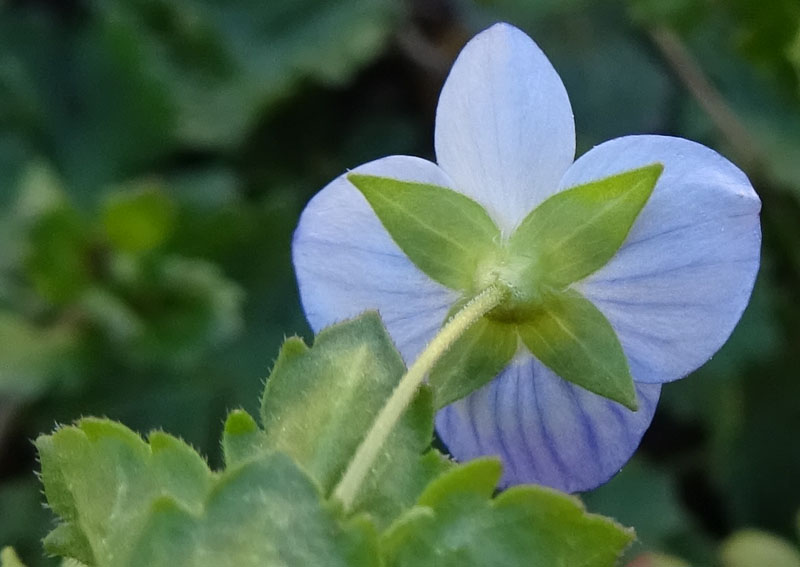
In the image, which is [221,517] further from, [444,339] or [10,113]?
[10,113]

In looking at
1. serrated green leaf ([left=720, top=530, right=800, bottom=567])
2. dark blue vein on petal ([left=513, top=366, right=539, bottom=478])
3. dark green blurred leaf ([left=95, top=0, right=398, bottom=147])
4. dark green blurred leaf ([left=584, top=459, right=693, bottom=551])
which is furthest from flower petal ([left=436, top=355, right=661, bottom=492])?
dark green blurred leaf ([left=95, top=0, right=398, bottom=147])

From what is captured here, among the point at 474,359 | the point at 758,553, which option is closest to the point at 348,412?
the point at 474,359

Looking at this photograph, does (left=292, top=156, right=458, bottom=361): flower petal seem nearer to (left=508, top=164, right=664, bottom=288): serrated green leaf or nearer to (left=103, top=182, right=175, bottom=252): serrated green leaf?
(left=508, top=164, right=664, bottom=288): serrated green leaf

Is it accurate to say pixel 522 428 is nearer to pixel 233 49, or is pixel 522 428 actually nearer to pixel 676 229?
pixel 676 229

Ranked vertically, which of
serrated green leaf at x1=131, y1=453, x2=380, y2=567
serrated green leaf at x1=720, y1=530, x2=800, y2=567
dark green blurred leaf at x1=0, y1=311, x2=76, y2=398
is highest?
dark green blurred leaf at x1=0, y1=311, x2=76, y2=398

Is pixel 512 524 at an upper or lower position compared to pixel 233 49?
lower
